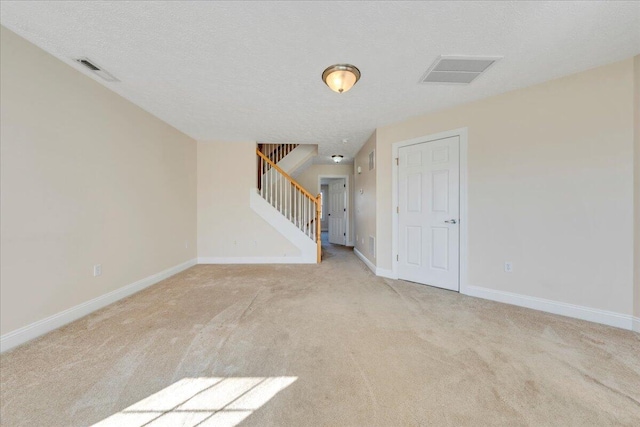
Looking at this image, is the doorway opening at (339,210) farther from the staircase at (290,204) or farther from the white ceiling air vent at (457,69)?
the white ceiling air vent at (457,69)

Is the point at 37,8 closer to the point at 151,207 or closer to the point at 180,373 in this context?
the point at 151,207

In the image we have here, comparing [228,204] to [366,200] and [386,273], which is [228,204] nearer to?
[366,200]

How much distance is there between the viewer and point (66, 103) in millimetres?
2193

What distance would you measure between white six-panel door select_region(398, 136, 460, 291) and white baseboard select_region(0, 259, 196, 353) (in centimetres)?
371

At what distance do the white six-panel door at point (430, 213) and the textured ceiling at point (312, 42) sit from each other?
0.74 m

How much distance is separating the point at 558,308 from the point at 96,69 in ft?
17.2

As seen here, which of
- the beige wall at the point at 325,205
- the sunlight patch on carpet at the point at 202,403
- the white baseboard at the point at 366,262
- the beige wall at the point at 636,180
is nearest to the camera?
the sunlight patch on carpet at the point at 202,403

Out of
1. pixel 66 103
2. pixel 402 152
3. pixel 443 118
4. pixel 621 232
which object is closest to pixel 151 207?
pixel 66 103

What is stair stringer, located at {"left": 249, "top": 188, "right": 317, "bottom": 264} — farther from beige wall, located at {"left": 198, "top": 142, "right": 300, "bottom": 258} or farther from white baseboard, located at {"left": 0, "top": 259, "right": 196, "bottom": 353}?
white baseboard, located at {"left": 0, "top": 259, "right": 196, "bottom": 353}

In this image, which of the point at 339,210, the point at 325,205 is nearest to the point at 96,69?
the point at 339,210

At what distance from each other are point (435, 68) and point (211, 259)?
4.73m

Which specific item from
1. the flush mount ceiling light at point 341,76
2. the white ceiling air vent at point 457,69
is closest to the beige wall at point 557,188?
the white ceiling air vent at point 457,69

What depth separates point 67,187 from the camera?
220 centimetres

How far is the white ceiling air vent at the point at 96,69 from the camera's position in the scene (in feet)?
6.91
